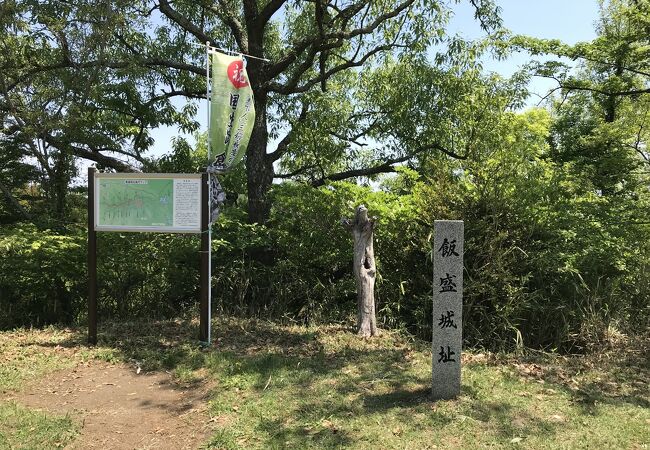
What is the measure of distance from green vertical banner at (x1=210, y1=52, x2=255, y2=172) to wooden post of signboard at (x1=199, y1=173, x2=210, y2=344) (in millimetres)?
322

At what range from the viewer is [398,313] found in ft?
23.6

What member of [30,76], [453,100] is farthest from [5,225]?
[453,100]

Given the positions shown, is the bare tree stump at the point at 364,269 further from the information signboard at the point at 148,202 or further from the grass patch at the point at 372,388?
the information signboard at the point at 148,202

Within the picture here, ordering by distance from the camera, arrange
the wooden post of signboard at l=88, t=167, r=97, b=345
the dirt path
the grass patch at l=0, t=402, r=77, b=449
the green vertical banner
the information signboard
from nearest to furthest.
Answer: the grass patch at l=0, t=402, r=77, b=449 < the dirt path < the green vertical banner < the information signboard < the wooden post of signboard at l=88, t=167, r=97, b=345

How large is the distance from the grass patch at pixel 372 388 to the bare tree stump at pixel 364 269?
9.8 inches

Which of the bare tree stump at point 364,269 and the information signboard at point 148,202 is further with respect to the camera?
the bare tree stump at point 364,269

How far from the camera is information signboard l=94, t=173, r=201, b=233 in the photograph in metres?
5.97

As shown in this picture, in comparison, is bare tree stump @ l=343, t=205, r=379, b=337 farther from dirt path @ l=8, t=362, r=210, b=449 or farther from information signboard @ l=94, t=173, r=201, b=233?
dirt path @ l=8, t=362, r=210, b=449

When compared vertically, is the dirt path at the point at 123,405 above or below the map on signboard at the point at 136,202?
below

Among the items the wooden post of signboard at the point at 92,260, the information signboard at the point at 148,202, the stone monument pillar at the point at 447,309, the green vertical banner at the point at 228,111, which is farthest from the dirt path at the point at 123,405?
the green vertical banner at the point at 228,111

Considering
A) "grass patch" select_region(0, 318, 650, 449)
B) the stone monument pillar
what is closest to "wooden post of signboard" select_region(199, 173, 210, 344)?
"grass patch" select_region(0, 318, 650, 449)

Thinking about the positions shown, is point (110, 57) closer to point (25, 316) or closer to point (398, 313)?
point (25, 316)

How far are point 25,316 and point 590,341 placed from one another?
802 cm

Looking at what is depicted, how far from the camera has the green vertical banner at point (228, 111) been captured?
19.2ft
